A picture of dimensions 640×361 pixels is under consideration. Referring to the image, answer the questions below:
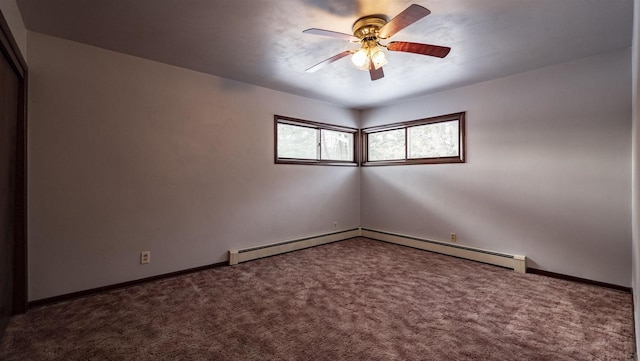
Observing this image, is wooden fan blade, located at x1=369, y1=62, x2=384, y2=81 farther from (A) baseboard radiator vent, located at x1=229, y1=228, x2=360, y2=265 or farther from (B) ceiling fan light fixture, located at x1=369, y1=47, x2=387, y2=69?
(A) baseboard radiator vent, located at x1=229, y1=228, x2=360, y2=265

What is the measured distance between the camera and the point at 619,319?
2336 mm

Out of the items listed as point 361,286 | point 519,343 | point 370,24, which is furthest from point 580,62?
point 361,286

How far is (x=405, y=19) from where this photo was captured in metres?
1.97

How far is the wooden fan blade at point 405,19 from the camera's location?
181cm

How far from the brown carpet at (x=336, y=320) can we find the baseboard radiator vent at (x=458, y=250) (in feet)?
0.67

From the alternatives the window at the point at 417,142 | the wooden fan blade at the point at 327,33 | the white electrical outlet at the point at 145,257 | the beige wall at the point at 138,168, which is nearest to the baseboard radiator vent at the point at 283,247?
the beige wall at the point at 138,168

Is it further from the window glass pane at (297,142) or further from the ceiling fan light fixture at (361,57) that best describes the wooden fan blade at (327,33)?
the window glass pane at (297,142)

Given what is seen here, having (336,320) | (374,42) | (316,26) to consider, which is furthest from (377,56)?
(336,320)

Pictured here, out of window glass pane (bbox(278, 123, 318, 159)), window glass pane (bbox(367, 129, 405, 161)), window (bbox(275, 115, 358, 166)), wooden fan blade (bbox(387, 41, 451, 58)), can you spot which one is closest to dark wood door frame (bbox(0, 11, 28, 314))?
window (bbox(275, 115, 358, 166))

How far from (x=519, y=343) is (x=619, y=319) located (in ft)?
3.59

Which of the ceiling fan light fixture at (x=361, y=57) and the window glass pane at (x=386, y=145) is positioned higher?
the ceiling fan light fixture at (x=361, y=57)

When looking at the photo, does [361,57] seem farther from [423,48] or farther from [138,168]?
[138,168]

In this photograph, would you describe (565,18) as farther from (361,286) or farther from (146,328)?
(146,328)

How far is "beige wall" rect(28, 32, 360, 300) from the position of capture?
8.71ft
